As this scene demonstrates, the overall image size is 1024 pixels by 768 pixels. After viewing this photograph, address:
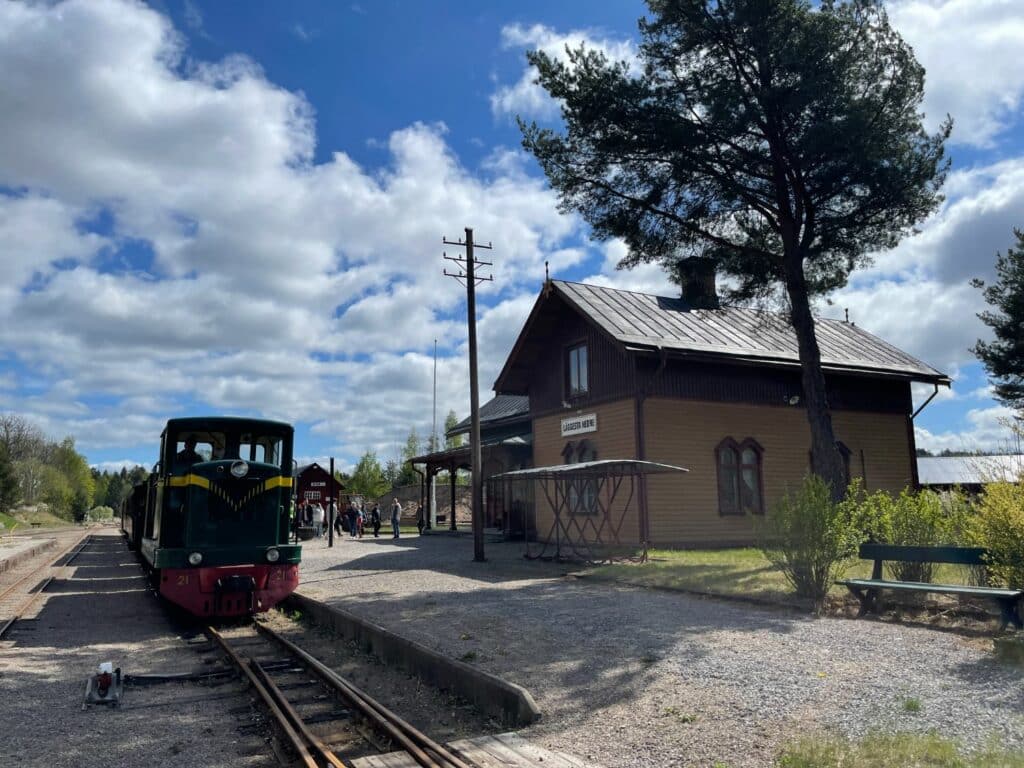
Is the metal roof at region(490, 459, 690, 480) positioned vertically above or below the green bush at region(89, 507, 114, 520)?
above

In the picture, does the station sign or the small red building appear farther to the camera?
the small red building

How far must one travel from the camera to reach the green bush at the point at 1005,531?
7.96m

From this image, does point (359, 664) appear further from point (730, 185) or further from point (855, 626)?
point (730, 185)

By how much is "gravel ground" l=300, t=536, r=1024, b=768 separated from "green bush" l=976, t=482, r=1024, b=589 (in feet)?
3.28

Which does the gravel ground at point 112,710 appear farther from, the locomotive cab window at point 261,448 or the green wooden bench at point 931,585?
the green wooden bench at point 931,585

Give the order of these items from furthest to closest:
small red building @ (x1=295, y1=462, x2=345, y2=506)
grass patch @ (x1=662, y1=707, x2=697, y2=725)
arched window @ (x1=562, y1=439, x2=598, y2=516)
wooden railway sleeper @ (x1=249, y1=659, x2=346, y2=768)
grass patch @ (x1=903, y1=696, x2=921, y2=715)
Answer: small red building @ (x1=295, y1=462, x2=345, y2=506)
arched window @ (x1=562, y1=439, x2=598, y2=516)
grass patch @ (x1=662, y1=707, x2=697, y2=725)
grass patch @ (x1=903, y1=696, x2=921, y2=715)
wooden railway sleeper @ (x1=249, y1=659, x2=346, y2=768)

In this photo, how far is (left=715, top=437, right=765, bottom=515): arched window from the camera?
19.8 meters

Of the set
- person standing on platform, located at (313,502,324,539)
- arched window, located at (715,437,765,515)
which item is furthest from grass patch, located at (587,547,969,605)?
person standing on platform, located at (313,502,324,539)

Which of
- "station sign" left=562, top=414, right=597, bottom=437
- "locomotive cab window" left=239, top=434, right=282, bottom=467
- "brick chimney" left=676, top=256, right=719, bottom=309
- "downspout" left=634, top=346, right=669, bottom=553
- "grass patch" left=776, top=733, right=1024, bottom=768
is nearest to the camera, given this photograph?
"grass patch" left=776, top=733, right=1024, bottom=768

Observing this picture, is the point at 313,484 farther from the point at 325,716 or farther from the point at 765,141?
the point at 325,716

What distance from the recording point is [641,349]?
713 inches

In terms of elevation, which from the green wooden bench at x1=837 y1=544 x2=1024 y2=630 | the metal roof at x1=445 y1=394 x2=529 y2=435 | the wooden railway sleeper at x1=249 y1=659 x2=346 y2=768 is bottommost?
the wooden railway sleeper at x1=249 y1=659 x2=346 y2=768

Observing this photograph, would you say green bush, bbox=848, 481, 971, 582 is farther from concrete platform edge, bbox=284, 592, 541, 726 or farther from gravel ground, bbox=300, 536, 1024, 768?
concrete platform edge, bbox=284, 592, 541, 726

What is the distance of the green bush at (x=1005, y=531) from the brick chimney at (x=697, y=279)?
27.0ft
